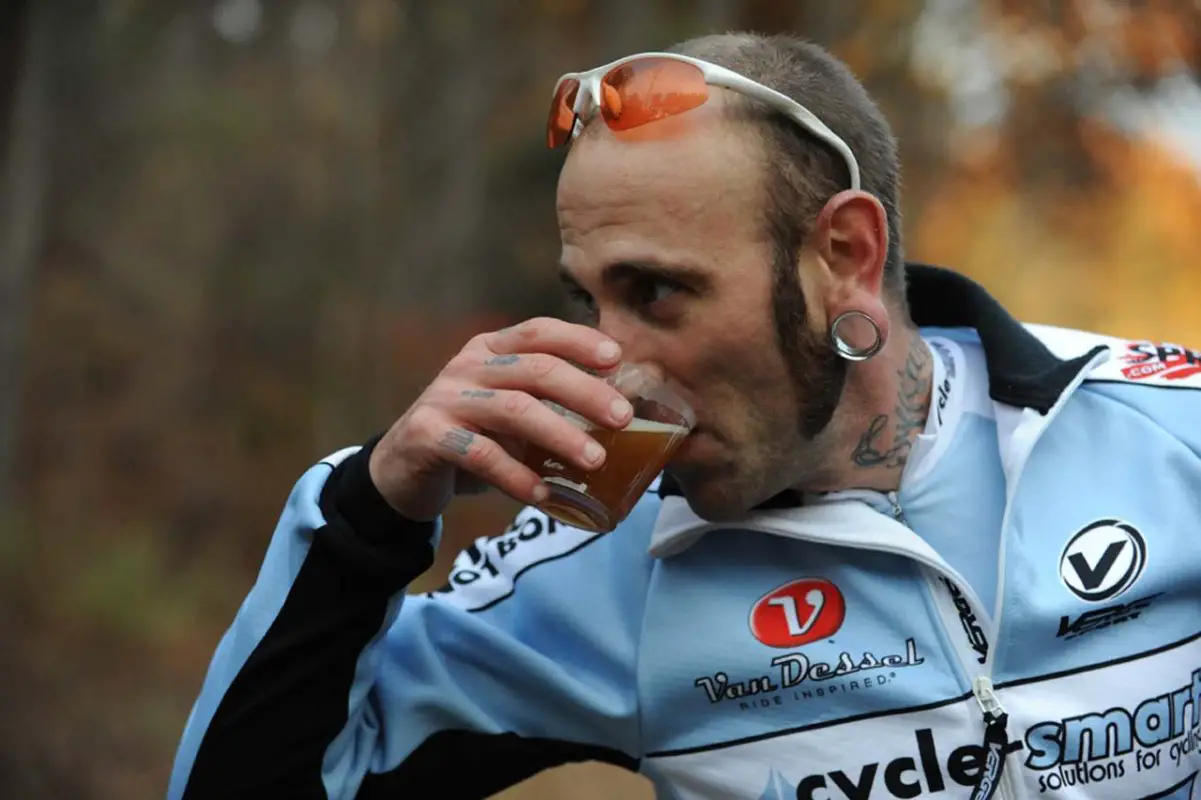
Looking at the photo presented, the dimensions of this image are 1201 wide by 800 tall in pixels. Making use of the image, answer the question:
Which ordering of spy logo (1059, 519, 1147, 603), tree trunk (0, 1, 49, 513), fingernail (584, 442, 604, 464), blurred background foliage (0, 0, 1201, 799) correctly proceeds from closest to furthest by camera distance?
fingernail (584, 442, 604, 464) < spy logo (1059, 519, 1147, 603) < blurred background foliage (0, 0, 1201, 799) < tree trunk (0, 1, 49, 513)

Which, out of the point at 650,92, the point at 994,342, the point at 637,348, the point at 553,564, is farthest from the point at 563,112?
the point at 994,342

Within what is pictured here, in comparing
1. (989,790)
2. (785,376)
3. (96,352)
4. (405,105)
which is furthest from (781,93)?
(96,352)

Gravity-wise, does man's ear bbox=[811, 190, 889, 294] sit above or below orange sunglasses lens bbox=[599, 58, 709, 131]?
below

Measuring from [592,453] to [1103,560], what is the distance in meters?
0.83

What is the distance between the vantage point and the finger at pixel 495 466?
1.58 meters

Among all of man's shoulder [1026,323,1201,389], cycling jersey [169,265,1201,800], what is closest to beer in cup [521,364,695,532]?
cycling jersey [169,265,1201,800]

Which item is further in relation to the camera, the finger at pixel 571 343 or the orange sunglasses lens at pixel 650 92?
the orange sunglasses lens at pixel 650 92

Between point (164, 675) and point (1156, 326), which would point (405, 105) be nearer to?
point (164, 675)

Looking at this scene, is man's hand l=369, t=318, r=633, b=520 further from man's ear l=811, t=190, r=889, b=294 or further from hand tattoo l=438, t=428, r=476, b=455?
man's ear l=811, t=190, r=889, b=294

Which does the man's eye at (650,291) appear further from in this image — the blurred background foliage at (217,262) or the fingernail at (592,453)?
the blurred background foliage at (217,262)

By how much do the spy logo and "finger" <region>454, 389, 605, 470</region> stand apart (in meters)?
0.77

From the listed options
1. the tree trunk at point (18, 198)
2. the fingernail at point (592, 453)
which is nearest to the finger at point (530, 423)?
the fingernail at point (592, 453)

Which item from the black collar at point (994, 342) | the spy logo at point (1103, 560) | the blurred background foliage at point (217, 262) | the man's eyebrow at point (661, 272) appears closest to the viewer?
the man's eyebrow at point (661, 272)

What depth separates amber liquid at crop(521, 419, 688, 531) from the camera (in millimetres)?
1580
